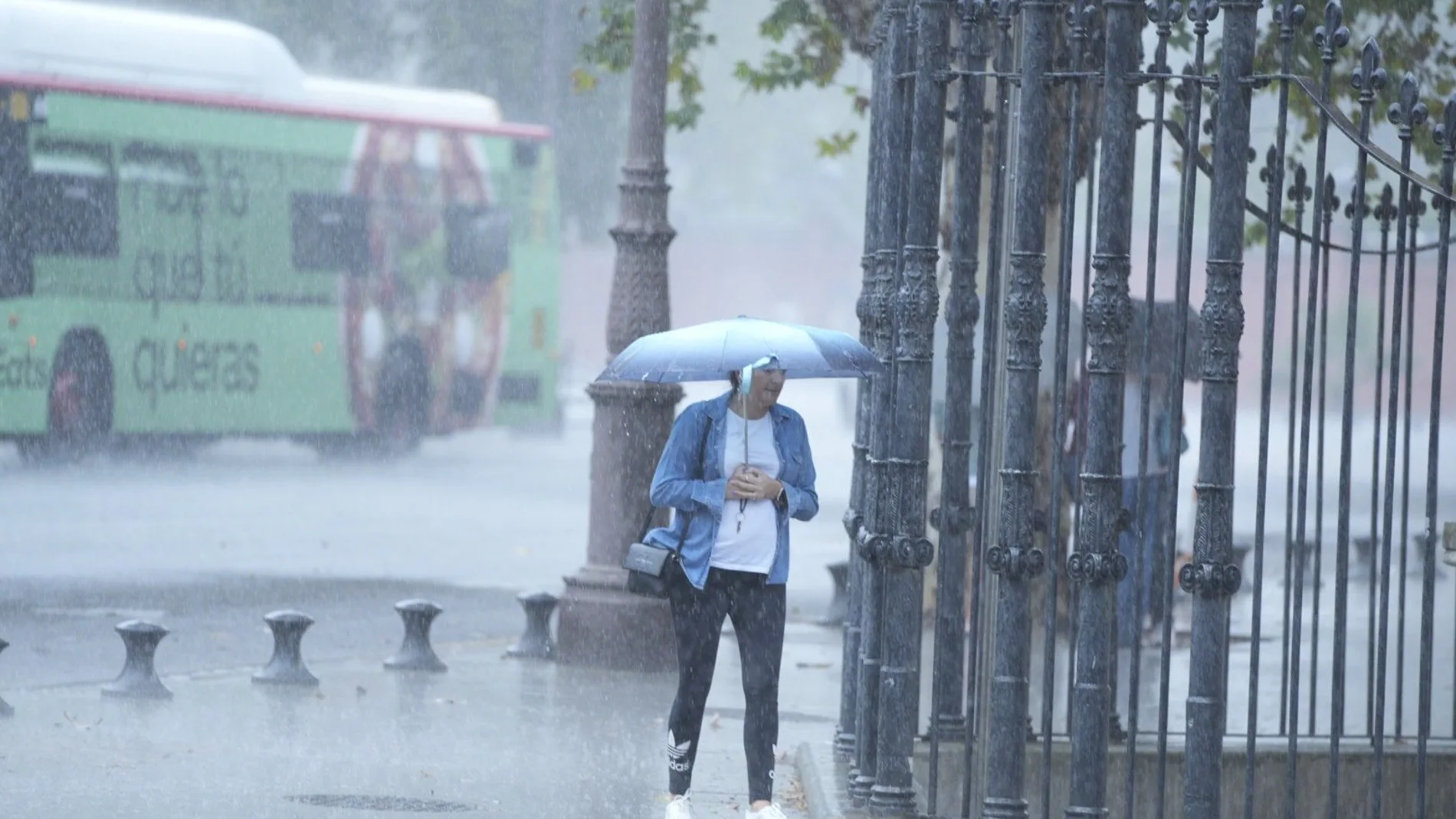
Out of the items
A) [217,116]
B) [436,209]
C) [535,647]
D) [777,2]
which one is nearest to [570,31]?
[436,209]

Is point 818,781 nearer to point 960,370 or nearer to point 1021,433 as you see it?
point 960,370

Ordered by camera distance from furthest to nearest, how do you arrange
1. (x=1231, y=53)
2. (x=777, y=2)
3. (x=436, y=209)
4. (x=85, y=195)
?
(x=436, y=209)
(x=85, y=195)
(x=777, y=2)
(x=1231, y=53)

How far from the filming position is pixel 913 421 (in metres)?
7.71

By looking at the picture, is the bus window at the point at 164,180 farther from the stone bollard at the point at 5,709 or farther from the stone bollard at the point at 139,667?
the stone bollard at the point at 5,709

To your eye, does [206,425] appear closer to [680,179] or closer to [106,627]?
[106,627]

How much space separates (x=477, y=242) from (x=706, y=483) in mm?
24237

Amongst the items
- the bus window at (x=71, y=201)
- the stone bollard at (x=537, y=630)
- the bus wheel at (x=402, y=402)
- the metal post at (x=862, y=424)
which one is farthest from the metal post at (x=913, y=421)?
the bus wheel at (x=402, y=402)

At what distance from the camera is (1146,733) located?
31.2 feet

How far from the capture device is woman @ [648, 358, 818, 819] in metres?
8.16

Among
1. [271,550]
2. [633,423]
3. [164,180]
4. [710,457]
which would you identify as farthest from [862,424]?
[164,180]

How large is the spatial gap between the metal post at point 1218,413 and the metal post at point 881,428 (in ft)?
4.64

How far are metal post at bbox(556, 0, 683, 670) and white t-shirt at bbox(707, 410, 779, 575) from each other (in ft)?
14.2

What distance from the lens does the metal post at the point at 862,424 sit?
29.5 ft

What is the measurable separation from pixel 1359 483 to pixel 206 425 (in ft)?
63.7
